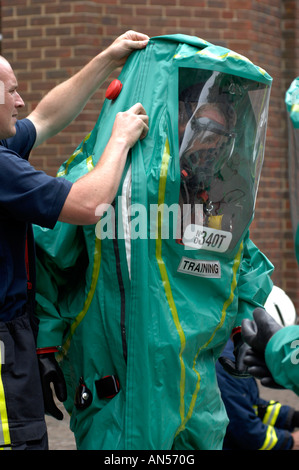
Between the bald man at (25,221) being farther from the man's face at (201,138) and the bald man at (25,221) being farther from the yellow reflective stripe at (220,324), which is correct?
the yellow reflective stripe at (220,324)

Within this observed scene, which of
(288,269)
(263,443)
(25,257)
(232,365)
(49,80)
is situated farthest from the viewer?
(288,269)

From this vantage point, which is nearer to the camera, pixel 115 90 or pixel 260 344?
pixel 260 344

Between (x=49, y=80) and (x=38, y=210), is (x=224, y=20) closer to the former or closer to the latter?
(x=49, y=80)

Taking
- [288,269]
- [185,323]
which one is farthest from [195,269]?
[288,269]

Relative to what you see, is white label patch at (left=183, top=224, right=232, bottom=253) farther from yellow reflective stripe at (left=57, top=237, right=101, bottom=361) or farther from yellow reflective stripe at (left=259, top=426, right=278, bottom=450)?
yellow reflective stripe at (left=259, top=426, right=278, bottom=450)

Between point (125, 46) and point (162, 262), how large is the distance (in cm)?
90

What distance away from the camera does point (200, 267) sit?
9.32 feet

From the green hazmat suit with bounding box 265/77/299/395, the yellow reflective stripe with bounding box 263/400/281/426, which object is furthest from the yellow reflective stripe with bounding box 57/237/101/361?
the yellow reflective stripe with bounding box 263/400/281/426

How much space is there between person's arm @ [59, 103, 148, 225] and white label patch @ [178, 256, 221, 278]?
41cm

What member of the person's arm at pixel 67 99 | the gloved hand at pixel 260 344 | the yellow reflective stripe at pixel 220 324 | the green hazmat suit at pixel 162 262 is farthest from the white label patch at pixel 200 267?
the person's arm at pixel 67 99

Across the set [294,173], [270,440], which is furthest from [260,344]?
[270,440]

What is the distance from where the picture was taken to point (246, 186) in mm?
2977

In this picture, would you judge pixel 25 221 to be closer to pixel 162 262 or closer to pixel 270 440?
pixel 162 262

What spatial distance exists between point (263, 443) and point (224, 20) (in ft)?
12.2
